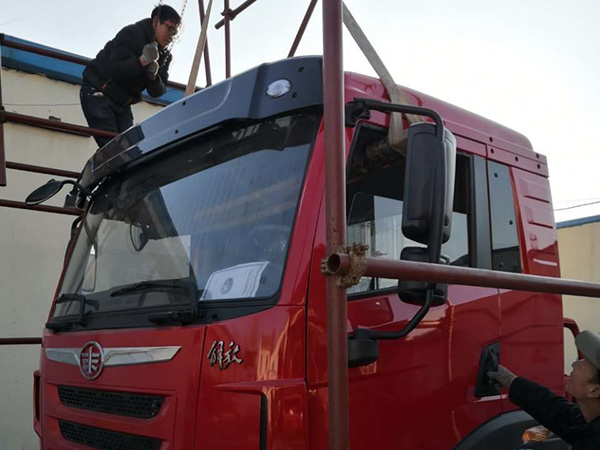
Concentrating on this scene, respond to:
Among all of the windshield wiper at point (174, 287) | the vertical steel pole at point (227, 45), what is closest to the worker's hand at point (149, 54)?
the vertical steel pole at point (227, 45)

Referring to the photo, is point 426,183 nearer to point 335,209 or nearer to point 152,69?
point 335,209

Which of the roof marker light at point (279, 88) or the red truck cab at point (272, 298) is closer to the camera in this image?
the red truck cab at point (272, 298)

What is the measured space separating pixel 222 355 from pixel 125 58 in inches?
122

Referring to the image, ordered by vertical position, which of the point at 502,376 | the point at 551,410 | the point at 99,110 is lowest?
the point at 551,410

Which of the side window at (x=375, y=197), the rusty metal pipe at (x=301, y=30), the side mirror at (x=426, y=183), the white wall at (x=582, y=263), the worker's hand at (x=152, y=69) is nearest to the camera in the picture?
the side mirror at (x=426, y=183)

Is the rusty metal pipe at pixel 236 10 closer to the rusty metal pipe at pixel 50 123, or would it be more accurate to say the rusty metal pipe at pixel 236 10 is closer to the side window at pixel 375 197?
the rusty metal pipe at pixel 50 123

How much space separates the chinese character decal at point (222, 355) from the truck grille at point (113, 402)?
280mm

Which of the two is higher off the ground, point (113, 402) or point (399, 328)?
point (399, 328)

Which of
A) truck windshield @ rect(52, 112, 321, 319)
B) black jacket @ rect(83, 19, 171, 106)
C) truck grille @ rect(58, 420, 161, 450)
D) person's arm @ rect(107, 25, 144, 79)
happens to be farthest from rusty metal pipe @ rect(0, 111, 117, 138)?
truck grille @ rect(58, 420, 161, 450)

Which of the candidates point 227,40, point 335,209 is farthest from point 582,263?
point 335,209

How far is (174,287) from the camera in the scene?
2.26m

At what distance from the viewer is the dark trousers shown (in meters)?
4.62

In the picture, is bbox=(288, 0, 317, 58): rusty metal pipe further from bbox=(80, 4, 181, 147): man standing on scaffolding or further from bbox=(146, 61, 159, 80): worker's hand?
bbox=(146, 61, 159, 80): worker's hand

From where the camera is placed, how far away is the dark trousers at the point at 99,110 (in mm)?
4617
